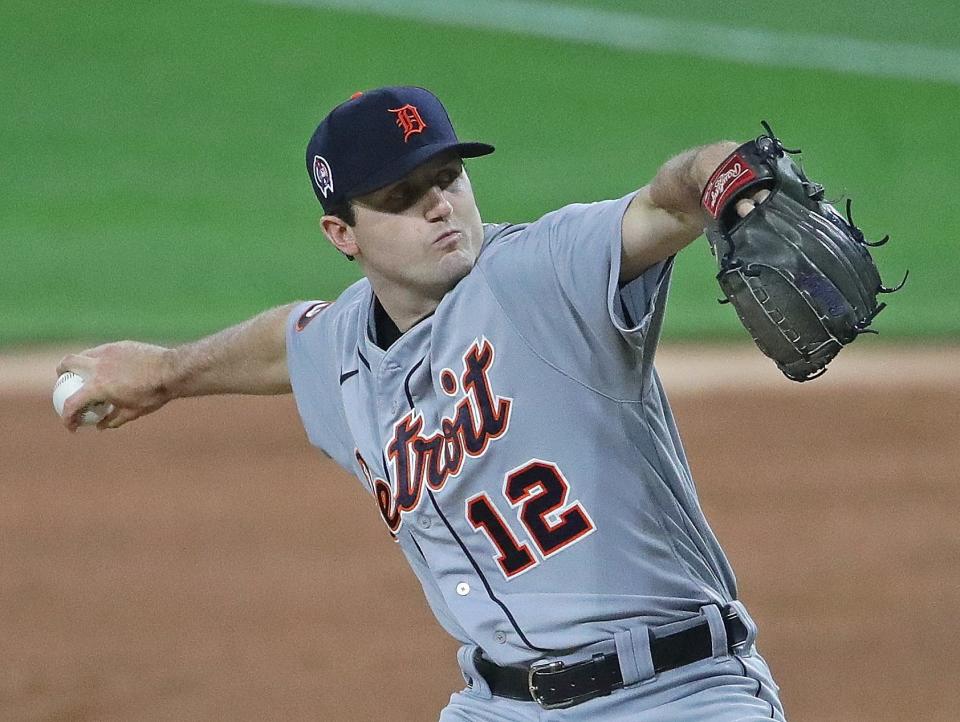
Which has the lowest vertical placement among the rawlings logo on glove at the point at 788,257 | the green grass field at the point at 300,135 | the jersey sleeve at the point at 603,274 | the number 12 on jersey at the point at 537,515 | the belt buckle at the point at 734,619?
the belt buckle at the point at 734,619

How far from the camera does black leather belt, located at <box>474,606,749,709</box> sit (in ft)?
10.4

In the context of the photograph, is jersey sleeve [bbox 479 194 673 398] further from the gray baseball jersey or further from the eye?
the eye

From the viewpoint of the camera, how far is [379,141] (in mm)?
3367

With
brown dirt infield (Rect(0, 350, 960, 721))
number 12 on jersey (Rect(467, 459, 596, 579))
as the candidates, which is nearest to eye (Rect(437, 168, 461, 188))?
number 12 on jersey (Rect(467, 459, 596, 579))

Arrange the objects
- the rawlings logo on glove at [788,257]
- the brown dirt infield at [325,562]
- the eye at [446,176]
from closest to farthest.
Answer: the rawlings logo on glove at [788,257] < the eye at [446,176] < the brown dirt infield at [325,562]

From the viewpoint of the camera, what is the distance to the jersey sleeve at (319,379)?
3.76m

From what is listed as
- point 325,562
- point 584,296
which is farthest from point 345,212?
point 325,562

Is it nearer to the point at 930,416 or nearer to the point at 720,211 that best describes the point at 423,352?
the point at 720,211

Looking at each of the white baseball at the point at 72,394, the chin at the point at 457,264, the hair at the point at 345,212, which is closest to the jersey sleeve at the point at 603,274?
the chin at the point at 457,264

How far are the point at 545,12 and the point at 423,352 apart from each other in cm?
1248

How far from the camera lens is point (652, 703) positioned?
3168 mm

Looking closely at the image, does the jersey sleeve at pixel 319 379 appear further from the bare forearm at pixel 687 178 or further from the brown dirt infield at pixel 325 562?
the brown dirt infield at pixel 325 562

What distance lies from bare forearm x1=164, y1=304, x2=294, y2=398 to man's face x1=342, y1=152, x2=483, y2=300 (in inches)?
26.1

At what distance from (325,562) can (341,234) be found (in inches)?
125
